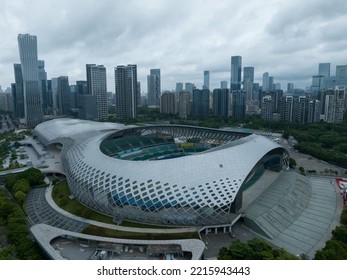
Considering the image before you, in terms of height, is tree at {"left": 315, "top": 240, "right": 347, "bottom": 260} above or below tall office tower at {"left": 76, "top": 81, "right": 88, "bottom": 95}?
below

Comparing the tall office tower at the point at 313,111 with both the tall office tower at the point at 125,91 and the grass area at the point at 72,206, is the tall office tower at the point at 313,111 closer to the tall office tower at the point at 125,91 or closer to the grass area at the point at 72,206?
the tall office tower at the point at 125,91

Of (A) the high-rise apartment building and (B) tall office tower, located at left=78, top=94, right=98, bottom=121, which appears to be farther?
(B) tall office tower, located at left=78, top=94, right=98, bottom=121

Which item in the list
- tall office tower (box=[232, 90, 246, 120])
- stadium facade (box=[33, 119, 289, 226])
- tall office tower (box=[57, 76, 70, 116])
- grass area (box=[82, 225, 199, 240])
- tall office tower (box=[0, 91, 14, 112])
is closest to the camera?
grass area (box=[82, 225, 199, 240])

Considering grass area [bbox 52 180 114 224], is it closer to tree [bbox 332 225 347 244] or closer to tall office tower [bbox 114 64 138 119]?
tree [bbox 332 225 347 244]

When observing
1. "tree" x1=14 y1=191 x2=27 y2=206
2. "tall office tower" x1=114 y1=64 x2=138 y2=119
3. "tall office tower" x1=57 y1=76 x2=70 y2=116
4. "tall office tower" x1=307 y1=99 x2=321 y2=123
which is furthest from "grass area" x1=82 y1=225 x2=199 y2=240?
"tall office tower" x1=57 y1=76 x2=70 y2=116

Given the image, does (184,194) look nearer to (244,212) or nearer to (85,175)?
(244,212)

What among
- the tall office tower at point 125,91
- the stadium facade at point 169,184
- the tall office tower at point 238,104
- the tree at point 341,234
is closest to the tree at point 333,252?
the tree at point 341,234
